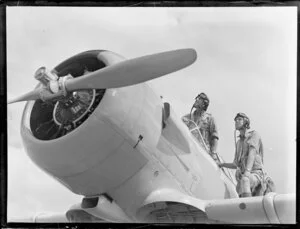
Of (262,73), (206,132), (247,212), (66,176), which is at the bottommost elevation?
(247,212)

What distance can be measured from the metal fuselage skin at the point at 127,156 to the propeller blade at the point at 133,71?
0.05 m

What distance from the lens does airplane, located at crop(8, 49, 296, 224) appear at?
2986mm

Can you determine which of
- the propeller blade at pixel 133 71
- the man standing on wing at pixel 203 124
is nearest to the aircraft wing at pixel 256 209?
the man standing on wing at pixel 203 124

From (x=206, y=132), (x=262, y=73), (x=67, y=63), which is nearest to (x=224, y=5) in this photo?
(x=262, y=73)

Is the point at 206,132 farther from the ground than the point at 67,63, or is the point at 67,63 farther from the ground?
the point at 67,63

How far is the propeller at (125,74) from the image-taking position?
2988 mm

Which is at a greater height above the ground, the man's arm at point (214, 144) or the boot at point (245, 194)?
the man's arm at point (214, 144)

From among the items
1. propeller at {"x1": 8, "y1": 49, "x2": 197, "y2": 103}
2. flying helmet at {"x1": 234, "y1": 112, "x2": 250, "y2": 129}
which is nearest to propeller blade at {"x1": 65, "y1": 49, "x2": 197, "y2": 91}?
propeller at {"x1": 8, "y1": 49, "x2": 197, "y2": 103}

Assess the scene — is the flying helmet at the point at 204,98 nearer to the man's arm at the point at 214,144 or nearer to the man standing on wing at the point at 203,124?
the man standing on wing at the point at 203,124

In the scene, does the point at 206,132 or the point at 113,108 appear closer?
the point at 113,108

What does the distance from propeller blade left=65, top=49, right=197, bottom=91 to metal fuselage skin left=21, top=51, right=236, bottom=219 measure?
48mm

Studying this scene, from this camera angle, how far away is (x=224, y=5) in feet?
10.3

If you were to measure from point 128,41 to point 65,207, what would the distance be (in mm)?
990

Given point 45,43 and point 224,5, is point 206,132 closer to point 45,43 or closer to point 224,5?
point 224,5
